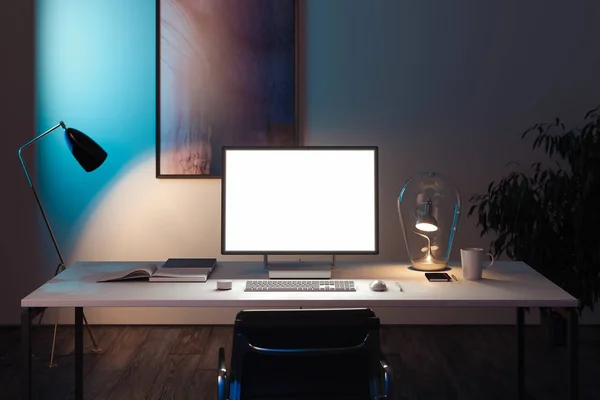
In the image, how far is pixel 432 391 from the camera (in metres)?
3.43

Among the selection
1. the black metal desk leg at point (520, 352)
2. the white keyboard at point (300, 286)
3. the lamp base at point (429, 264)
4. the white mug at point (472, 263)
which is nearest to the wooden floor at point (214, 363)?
the black metal desk leg at point (520, 352)

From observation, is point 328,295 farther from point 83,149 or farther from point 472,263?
point 83,149

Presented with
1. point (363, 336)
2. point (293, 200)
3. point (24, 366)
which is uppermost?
point (293, 200)

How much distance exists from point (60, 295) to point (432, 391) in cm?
179

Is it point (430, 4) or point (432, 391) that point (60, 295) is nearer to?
point (432, 391)

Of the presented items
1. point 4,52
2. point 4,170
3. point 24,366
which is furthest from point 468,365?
point 4,52

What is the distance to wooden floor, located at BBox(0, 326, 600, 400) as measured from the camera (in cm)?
342

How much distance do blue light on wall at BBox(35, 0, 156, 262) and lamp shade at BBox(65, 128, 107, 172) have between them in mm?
1245

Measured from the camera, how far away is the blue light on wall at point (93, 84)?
4367mm

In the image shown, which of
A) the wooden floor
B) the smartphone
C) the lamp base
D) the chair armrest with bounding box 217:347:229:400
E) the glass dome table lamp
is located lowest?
the wooden floor

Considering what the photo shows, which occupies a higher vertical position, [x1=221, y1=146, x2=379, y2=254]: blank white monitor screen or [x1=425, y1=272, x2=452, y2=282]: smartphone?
[x1=221, y1=146, x2=379, y2=254]: blank white monitor screen

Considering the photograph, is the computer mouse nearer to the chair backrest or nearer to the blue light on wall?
the chair backrest

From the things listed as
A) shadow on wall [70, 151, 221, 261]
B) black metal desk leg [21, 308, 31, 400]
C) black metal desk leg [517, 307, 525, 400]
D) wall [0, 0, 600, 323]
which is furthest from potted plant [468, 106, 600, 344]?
black metal desk leg [21, 308, 31, 400]

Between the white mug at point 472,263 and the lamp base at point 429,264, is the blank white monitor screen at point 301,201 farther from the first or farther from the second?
the white mug at point 472,263
